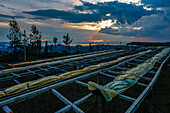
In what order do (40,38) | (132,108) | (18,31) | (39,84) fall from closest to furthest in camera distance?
(132,108), (39,84), (18,31), (40,38)

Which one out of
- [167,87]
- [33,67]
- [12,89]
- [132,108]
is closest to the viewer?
[132,108]

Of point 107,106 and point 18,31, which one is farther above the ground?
point 18,31

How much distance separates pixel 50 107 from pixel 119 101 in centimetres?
424

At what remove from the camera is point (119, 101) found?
5973mm

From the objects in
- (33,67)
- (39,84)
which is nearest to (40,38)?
(33,67)

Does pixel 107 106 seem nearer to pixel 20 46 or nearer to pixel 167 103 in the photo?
pixel 167 103

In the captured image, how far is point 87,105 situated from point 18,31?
30406mm

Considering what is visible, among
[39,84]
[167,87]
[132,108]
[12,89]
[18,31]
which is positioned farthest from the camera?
[18,31]

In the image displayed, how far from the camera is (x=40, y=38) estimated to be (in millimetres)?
35031

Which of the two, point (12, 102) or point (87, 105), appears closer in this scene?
point (12, 102)

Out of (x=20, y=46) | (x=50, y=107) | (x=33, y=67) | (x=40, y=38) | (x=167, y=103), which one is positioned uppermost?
(x=40, y=38)

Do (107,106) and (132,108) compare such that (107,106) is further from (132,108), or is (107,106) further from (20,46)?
(20,46)

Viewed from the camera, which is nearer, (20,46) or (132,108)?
(132,108)

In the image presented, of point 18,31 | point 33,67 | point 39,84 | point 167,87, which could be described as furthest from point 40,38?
point 167,87
